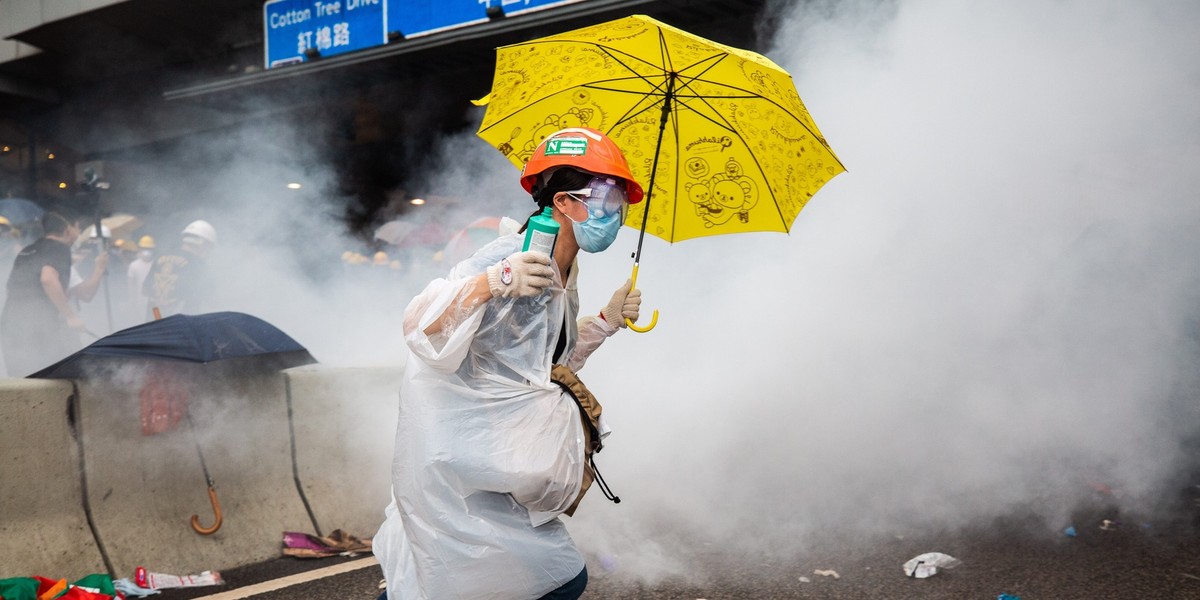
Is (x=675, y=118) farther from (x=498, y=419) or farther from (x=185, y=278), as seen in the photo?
(x=185, y=278)

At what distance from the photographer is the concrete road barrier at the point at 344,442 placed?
14.8ft

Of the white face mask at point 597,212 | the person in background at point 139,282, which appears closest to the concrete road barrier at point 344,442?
the white face mask at point 597,212

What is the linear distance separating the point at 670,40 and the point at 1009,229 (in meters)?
3.48

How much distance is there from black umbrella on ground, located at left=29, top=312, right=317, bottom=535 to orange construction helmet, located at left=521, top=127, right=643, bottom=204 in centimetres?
234

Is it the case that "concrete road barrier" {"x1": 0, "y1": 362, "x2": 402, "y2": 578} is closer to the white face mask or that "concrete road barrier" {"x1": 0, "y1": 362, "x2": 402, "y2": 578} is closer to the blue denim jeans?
the blue denim jeans

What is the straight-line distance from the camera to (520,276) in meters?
1.80

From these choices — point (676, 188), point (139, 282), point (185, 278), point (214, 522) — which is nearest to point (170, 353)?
point (214, 522)

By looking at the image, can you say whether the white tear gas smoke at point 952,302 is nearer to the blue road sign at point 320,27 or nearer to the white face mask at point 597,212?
the white face mask at point 597,212

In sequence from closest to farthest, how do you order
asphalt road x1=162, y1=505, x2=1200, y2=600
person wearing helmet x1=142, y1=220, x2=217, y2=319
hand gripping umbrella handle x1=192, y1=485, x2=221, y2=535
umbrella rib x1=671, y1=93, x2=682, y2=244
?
umbrella rib x1=671, y1=93, x2=682, y2=244
asphalt road x1=162, y1=505, x2=1200, y2=600
hand gripping umbrella handle x1=192, y1=485, x2=221, y2=535
person wearing helmet x1=142, y1=220, x2=217, y2=319

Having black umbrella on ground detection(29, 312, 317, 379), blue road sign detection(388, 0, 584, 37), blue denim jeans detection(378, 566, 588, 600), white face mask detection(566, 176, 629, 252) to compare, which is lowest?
blue denim jeans detection(378, 566, 588, 600)

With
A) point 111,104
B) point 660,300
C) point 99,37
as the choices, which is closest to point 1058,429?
point 660,300

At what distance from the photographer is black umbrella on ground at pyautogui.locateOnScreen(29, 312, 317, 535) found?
3.65m

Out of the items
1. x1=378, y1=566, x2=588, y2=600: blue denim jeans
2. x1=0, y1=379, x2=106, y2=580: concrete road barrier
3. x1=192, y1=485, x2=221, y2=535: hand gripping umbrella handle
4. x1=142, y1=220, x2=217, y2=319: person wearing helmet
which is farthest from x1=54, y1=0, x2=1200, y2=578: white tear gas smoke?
x1=142, y1=220, x2=217, y2=319: person wearing helmet

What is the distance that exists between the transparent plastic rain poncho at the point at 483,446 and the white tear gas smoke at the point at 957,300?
276 centimetres
